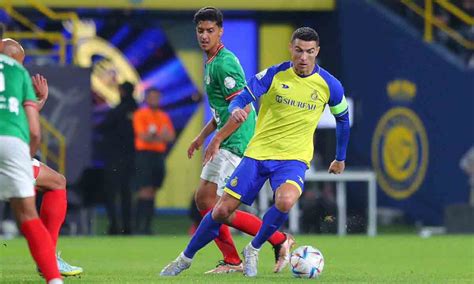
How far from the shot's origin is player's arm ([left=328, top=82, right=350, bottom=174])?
1151 cm

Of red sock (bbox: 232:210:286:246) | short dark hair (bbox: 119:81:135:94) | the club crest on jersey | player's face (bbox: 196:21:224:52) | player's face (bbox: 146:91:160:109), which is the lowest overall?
red sock (bbox: 232:210:286:246)

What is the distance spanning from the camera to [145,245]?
1758 centimetres

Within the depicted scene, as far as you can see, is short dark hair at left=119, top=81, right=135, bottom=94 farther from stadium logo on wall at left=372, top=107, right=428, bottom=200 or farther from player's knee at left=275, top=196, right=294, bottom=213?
player's knee at left=275, top=196, right=294, bottom=213

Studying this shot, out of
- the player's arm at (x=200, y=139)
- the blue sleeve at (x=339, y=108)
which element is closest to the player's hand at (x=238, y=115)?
the blue sleeve at (x=339, y=108)

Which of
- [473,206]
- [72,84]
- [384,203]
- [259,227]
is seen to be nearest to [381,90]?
[384,203]

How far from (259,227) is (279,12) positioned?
1530cm

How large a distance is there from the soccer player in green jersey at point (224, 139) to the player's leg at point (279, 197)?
388mm

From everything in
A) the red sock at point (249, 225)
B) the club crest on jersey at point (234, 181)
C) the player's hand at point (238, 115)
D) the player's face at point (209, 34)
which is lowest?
the red sock at point (249, 225)

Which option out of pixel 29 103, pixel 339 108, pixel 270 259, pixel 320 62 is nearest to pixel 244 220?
pixel 339 108

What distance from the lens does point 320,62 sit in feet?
85.5

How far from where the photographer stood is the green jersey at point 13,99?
857cm

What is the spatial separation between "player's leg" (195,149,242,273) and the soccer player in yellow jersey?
0.52m

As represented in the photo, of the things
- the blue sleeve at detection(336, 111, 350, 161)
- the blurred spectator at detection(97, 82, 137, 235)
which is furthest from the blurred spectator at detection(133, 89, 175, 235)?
the blue sleeve at detection(336, 111, 350, 161)

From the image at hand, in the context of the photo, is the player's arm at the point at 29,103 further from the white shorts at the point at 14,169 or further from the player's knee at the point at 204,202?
the player's knee at the point at 204,202
